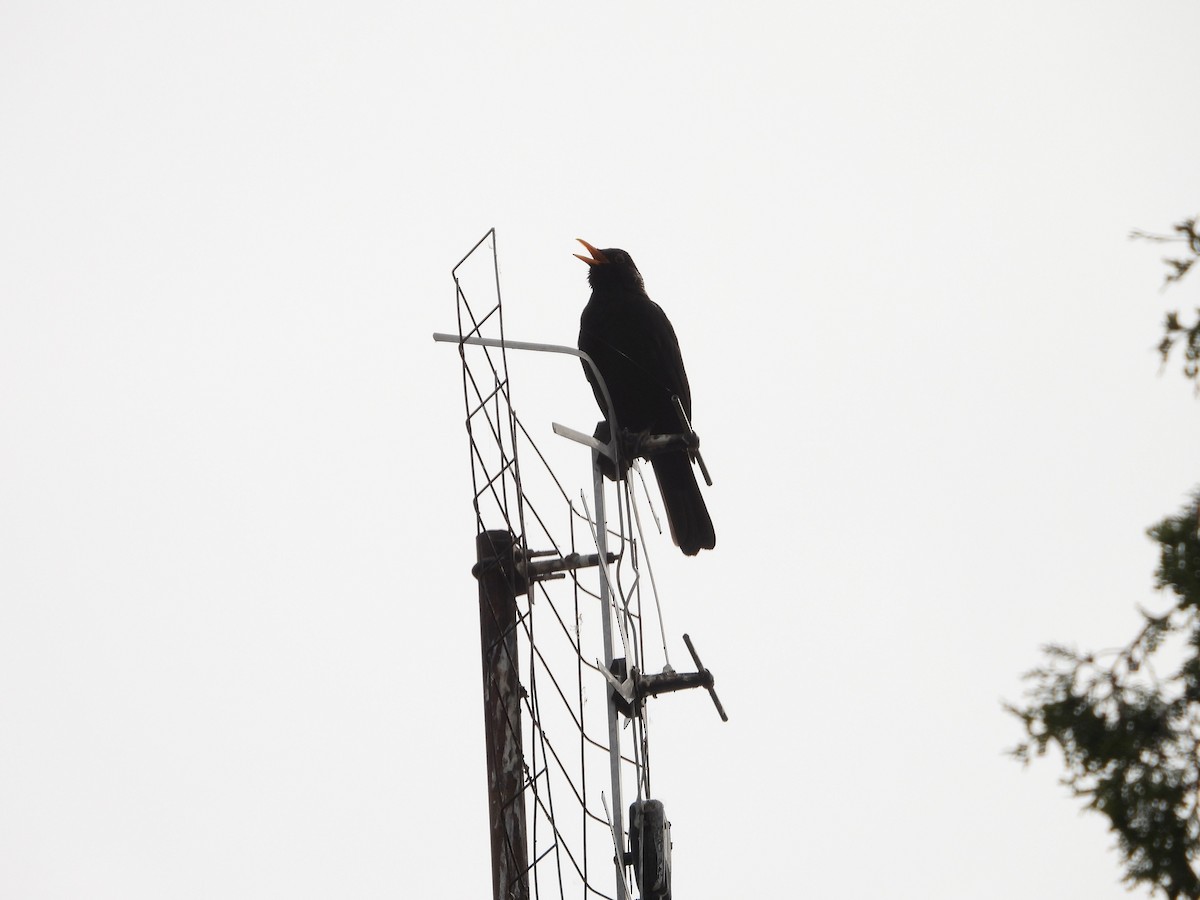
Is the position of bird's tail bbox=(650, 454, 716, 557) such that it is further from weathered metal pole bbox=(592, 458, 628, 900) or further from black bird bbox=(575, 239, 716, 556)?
weathered metal pole bbox=(592, 458, 628, 900)

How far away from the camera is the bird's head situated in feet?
24.5

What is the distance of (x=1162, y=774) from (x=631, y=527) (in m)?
2.59

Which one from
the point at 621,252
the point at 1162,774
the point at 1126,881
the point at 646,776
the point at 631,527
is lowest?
the point at 1126,881

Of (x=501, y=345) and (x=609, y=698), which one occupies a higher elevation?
(x=501, y=345)

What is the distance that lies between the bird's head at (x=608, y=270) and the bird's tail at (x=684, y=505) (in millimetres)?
1723

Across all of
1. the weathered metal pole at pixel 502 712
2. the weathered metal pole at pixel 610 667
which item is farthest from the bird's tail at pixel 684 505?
the weathered metal pole at pixel 502 712

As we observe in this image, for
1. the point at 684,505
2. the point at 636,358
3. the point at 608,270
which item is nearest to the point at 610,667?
the point at 684,505

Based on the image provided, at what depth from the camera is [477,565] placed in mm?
4121

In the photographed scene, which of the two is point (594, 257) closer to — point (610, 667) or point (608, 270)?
point (608, 270)

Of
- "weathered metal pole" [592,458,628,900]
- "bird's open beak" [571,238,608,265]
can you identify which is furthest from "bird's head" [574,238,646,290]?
"weathered metal pole" [592,458,628,900]

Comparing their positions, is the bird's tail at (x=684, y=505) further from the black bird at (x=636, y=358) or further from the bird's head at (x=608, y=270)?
the bird's head at (x=608, y=270)

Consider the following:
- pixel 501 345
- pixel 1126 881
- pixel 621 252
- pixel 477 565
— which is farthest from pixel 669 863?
pixel 621 252

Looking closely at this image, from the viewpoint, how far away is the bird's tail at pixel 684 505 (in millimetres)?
6000

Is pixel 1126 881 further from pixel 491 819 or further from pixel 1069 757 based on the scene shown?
pixel 491 819
